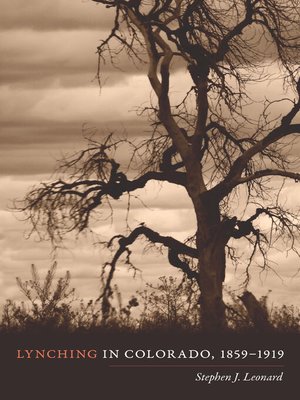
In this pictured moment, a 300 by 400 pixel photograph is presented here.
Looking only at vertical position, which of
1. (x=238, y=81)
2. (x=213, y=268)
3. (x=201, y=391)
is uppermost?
(x=238, y=81)

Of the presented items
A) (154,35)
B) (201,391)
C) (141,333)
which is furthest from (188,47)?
(201,391)

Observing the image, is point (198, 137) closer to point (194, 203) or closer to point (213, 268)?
point (194, 203)

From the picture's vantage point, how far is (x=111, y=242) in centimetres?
2145

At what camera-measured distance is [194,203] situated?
2111 centimetres

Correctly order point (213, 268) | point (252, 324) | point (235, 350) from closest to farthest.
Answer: point (235, 350) → point (252, 324) → point (213, 268)

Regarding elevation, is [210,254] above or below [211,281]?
above

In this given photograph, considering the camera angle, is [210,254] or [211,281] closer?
[211,281]

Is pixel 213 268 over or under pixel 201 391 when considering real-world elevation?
over

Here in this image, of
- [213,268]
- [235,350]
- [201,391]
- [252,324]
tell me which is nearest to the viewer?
[201,391]

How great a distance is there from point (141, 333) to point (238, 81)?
349 inches

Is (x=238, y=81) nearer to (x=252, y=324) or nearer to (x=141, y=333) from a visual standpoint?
(x=252, y=324)

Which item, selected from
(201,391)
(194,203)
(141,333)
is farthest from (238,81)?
(201,391)

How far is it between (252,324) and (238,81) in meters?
6.62

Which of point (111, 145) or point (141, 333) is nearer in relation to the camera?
point (141, 333)
